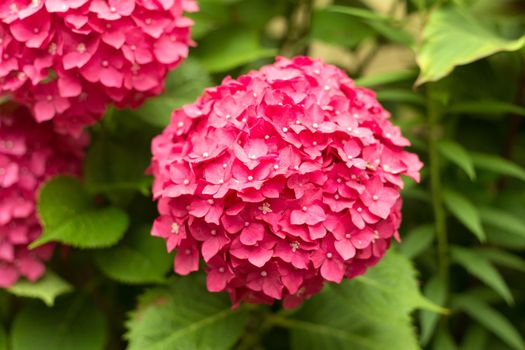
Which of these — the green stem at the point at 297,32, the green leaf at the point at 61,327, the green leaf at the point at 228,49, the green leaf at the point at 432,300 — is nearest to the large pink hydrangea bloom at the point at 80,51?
the green leaf at the point at 228,49

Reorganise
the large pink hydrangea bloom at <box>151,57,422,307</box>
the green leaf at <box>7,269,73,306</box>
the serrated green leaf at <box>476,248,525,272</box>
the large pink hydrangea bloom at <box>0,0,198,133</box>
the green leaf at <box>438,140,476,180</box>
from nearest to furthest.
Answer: the large pink hydrangea bloom at <box>151,57,422,307</box>, the large pink hydrangea bloom at <box>0,0,198,133</box>, the green leaf at <box>7,269,73,306</box>, the green leaf at <box>438,140,476,180</box>, the serrated green leaf at <box>476,248,525,272</box>

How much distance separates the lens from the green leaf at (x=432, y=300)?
3.93 ft

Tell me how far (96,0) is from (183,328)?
1.59ft

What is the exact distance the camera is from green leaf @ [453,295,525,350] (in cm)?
124

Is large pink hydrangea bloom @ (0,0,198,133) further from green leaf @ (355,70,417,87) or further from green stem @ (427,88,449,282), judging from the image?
green stem @ (427,88,449,282)

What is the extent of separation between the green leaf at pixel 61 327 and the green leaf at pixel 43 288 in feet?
0.29

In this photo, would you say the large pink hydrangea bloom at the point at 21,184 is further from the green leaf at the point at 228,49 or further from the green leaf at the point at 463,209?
the green leaf at the point at 463,209

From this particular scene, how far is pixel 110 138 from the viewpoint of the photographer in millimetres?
1219

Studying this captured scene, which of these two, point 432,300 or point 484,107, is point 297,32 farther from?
point 432,300

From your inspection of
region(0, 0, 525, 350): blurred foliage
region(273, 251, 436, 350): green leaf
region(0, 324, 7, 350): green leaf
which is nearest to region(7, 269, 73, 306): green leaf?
region(0, 0, 525, 350): blurred foliage

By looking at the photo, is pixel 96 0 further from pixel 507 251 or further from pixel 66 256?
pixel 507 251

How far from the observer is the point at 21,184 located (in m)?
1.08

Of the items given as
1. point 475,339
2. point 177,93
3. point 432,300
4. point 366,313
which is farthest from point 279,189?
point 475,339

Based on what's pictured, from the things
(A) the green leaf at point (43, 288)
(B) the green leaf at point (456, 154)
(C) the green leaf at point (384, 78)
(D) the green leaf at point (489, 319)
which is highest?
(C) the green leaf at point (384, 78)
